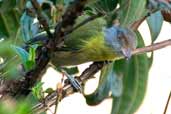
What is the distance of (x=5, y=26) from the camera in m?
1.19

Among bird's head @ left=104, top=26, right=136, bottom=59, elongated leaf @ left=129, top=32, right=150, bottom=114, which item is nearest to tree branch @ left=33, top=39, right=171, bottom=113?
bird's head @ left=104, top=26, right=136, bottom=59

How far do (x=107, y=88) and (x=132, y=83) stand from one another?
68 millimetres

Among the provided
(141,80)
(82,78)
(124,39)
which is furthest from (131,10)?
(141,80)

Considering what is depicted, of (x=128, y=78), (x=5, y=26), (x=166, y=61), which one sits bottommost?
(x=166, y=61)

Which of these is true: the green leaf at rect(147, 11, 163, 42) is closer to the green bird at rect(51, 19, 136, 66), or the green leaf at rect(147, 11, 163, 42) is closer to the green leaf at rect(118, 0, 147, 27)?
the green bird at rect(51, 19, 136, 66)

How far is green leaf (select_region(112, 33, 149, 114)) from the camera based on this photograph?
1178mm

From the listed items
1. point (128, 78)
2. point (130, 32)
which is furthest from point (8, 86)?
point (128, 78)

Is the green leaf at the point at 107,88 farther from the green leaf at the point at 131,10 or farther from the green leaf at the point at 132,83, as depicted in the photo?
the green leaf at the point at 131,10

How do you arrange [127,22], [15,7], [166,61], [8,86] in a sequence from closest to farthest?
[8,86] → [127,22] → [15,7] → [166,61]

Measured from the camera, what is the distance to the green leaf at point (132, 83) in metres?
1.18

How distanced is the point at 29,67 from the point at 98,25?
0.69 metres

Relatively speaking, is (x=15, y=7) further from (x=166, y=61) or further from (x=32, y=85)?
(x=166, y=61)

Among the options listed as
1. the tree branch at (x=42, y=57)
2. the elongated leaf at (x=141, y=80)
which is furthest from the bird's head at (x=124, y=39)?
the tree branch at (x=42, y=57)

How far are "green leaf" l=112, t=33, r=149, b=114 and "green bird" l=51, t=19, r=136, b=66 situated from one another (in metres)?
0.07
